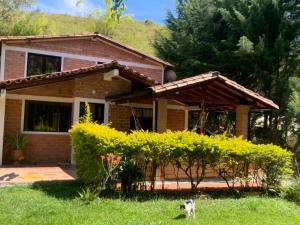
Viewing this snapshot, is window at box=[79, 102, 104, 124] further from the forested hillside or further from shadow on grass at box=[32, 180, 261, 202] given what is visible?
the forested hillside

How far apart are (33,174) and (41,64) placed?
706 cm

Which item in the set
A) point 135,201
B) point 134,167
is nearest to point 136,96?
point 134,167

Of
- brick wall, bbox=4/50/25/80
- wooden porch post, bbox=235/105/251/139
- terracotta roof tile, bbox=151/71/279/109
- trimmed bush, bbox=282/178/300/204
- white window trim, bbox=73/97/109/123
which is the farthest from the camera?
brick wall, bbox=4/50/25/80

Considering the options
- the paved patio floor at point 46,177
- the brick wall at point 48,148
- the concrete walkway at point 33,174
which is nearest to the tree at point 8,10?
the brick wall at point 48,148

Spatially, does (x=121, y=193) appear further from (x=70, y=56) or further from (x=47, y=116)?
(x=70, y=56)

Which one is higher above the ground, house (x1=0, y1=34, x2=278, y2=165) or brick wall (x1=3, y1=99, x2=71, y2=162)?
house (x1=0, y1=34, x2=278, y2=165)

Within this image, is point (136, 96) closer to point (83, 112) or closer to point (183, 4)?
point (83, 112)

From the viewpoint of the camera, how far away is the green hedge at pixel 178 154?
31.4 ft

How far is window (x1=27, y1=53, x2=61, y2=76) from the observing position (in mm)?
18016

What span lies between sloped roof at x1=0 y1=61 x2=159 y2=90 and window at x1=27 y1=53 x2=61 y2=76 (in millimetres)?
3291

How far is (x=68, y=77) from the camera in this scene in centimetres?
1526

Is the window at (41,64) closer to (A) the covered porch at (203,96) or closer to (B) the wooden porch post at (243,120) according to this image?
(A) the covered porch at (203,96)

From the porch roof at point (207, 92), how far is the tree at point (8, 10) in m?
17.7

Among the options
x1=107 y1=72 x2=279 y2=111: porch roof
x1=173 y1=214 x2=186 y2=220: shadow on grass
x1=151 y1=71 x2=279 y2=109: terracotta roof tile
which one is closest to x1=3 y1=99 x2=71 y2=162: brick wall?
x1=107 y1=72 x2=279 y2=111: porch roof
